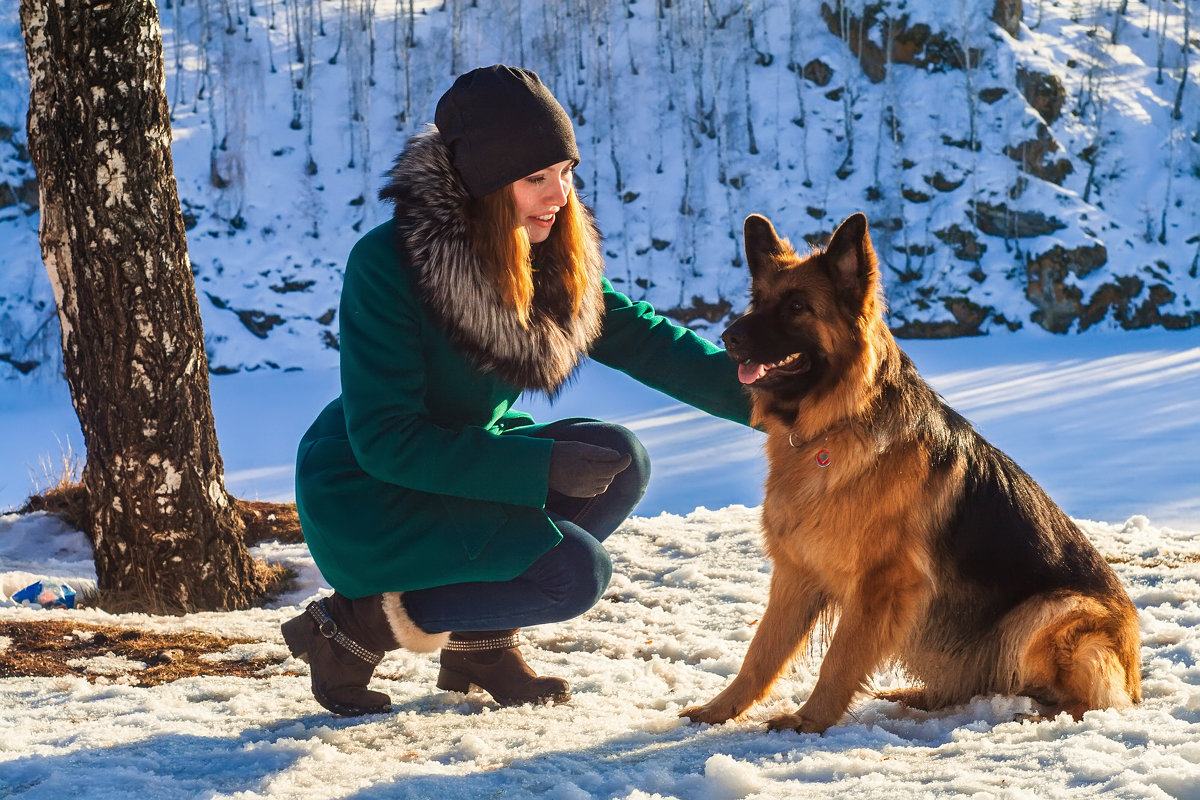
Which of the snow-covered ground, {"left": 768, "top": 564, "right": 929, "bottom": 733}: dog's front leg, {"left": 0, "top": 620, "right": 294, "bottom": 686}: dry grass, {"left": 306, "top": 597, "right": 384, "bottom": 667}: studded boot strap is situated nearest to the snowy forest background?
the snow-covered ground

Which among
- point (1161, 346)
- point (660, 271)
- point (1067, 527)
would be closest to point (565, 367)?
point (1067, 527)

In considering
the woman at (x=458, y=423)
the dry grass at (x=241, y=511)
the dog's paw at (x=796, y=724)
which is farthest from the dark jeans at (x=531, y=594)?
the dry grass at (x=241, y=511)

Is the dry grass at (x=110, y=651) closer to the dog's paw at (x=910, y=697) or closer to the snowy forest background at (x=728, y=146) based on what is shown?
the dog's paw at (x=910, y=697)

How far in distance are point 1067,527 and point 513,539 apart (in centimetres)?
157

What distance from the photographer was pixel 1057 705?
2.62 meters

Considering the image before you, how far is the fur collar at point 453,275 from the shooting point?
2.54 meters

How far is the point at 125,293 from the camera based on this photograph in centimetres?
393

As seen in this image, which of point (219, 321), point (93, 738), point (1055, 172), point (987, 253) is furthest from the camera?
point (1055, 172)

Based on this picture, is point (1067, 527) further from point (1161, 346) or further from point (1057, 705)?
point (1161, 346)

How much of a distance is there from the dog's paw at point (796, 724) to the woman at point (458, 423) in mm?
581

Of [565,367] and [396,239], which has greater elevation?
[396,239]

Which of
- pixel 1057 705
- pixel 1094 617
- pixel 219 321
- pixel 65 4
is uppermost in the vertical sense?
pixel 65 4

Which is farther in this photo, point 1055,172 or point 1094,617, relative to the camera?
point 1055,172

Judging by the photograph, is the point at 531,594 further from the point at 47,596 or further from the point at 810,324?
the point at 47,596
